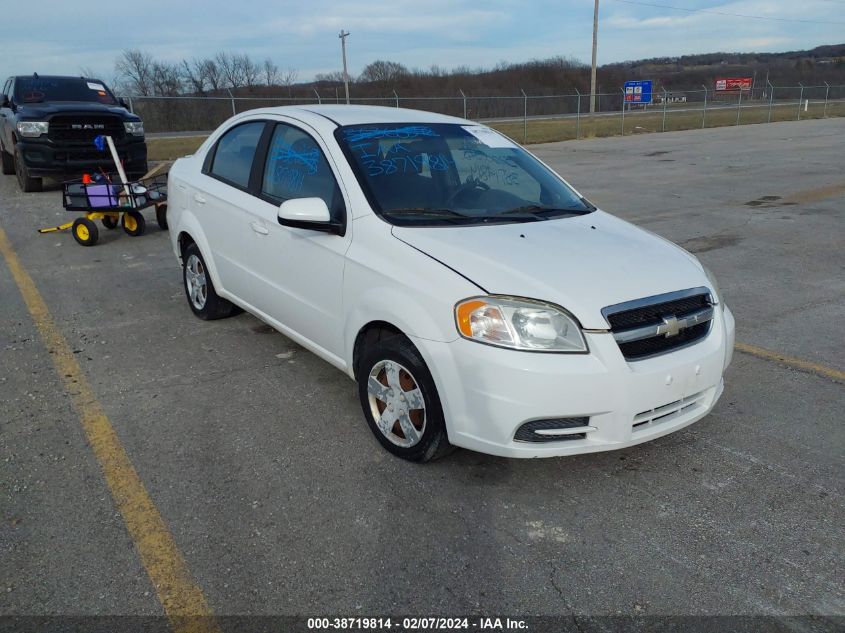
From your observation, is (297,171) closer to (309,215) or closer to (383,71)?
(309,215)

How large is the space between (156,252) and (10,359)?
3579 millimetres

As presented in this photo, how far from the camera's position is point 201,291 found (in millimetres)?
5512

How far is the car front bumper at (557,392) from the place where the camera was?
2.86 m

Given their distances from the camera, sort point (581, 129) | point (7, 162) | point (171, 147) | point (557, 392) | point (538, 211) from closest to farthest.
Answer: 1. point (557, 392)
2. point (538, 211)
3. point (7, 162)
4. point (171, 147)
5. point (581, 129)

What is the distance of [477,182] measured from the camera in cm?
411

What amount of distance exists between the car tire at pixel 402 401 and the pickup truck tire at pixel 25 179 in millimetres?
11465

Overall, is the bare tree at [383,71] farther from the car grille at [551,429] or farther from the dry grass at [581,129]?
the car grille at [551,429]

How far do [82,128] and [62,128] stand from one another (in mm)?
315

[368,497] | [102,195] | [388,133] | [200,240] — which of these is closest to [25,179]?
[102,195]

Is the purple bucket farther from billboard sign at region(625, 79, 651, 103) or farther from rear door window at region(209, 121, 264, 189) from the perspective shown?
billboard sign at region(625, 79, 651, 103)

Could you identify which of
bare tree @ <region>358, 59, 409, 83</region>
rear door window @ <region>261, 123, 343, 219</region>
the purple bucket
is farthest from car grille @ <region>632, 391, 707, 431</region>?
bare tree @ <region>358, 59, 409, 83</region>

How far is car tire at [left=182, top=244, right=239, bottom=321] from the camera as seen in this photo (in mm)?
5359

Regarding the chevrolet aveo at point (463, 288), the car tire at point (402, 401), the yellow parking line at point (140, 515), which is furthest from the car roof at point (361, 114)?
the yellow parking line at point (140, 515)

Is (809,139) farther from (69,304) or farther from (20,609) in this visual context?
(20,609)
